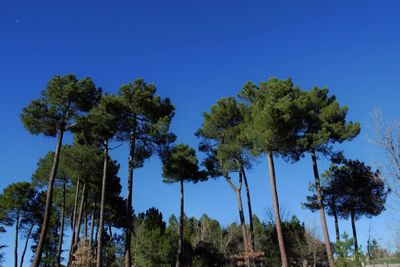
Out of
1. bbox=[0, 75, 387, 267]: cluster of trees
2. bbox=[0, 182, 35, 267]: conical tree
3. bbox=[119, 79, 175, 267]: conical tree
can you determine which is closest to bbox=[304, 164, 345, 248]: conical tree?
bbox=[0, 75, 387, 267]: cluster of trees

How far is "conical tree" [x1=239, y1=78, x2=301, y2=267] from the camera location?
55.7ft

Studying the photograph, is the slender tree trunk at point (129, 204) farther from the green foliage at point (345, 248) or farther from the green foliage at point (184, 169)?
the green foliage at point (345, 248)

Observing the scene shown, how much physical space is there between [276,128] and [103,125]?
26.3 feet

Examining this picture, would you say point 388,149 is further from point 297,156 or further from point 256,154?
point 297,156

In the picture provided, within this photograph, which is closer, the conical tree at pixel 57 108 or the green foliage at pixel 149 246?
the conical tree at pixel 57 108

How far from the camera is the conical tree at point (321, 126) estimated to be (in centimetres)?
1892

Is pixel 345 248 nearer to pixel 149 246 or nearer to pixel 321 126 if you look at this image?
pixel 321 126

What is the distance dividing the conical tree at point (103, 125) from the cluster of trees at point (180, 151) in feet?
0.16

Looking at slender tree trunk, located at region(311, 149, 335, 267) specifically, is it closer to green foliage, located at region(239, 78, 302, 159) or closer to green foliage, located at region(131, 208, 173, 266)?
green foliage, located at region(239, 78, 302, 159)

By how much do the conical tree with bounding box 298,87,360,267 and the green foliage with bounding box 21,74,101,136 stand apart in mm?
10555

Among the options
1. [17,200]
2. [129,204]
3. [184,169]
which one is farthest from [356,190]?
[17,200]

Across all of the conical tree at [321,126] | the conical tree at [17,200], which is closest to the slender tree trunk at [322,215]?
the conical tree at [321,126]

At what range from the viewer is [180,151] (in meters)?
23.8

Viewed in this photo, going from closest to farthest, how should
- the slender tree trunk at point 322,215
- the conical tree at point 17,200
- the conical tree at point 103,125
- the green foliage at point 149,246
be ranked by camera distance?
the slender tree trunk at point 322,215
the conical tree at point 103,125
the green foliage at point 149,246
the conical tree at point 17,200
